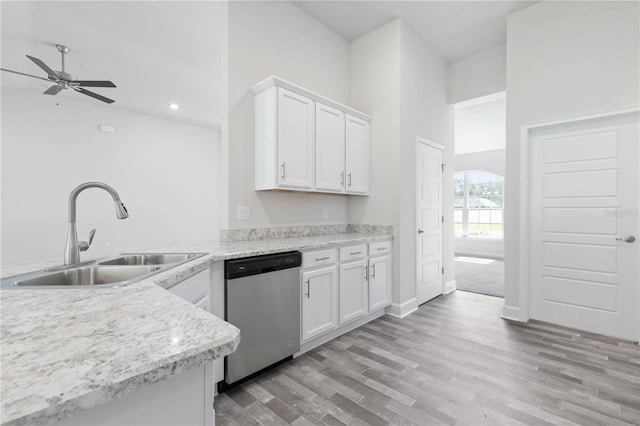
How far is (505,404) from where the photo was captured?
5.92 ft

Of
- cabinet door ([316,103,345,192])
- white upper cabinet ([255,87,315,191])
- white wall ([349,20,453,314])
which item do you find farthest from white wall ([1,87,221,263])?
white wall ([349,20,453,314])

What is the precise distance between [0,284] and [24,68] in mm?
4323

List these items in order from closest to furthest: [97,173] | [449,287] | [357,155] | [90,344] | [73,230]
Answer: [90,344] < [73,230] < [357,155] < [449,287] < [97,173]

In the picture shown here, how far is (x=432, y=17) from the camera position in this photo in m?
3.41

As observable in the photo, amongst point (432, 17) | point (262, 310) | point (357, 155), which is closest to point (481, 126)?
point (432, 17)

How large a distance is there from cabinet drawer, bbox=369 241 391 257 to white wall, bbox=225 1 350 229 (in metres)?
0.70

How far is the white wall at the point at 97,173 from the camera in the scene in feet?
14.5

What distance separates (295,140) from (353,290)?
5.17 feet

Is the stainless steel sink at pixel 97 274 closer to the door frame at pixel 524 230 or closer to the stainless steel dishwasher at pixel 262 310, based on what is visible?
the stainless steel dishwasher at pixel 262 310

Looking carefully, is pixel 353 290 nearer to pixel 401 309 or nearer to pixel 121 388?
pixel 401 309

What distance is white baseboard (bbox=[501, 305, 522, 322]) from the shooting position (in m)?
3.18

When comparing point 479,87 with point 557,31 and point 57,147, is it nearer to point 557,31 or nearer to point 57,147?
point 557,31

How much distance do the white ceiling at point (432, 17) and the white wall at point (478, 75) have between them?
0.59 ft

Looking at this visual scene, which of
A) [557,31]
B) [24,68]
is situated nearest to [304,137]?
[557,31]
